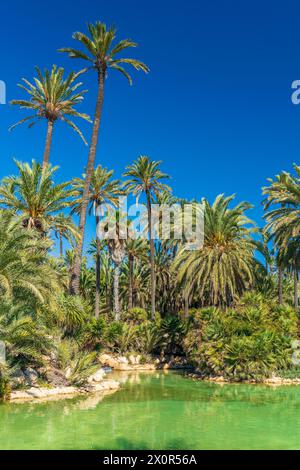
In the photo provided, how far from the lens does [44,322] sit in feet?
61.0

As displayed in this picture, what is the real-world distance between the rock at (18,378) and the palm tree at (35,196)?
24.2 ft

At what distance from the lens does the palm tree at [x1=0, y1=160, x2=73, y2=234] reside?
2208 cm

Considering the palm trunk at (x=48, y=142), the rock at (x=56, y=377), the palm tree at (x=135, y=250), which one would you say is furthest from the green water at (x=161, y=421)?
the palm tree at (x=135, y=250)

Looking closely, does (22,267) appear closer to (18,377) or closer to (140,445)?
(18,377)

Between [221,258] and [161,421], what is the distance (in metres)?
13.5

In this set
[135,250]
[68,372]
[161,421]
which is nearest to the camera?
[161,421]

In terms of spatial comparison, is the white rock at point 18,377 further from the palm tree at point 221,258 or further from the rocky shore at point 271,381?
the palm tree at point 221,258

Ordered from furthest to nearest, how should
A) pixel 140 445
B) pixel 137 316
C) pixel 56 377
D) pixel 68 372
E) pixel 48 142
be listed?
pixel 137 316, pixel 48 142, pixel 68 372, pixel 56 377, pixel 140 445

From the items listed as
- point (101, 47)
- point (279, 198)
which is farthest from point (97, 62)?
point (279, 198)

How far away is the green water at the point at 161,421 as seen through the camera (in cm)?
1072

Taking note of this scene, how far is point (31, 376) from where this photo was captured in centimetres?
1742

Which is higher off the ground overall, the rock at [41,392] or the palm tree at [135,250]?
the palm tree at [135,250]

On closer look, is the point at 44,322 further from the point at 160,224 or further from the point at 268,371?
the point at 160,224
